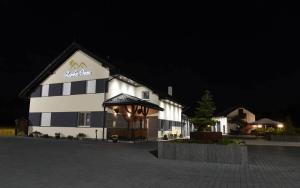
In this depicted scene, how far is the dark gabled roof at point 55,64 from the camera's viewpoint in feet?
82.4

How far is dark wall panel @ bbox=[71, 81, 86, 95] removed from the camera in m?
25.5

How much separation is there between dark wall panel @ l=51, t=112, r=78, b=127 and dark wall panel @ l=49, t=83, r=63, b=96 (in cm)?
210

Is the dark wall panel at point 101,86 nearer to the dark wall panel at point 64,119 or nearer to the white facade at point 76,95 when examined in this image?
the white facade at point 76,95

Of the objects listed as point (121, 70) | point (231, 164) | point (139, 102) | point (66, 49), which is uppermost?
point (66, 49)

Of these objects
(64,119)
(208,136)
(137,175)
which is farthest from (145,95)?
(137,175)

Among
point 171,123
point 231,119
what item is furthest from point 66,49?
point 231,119

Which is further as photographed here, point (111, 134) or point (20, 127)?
point (20, 127)

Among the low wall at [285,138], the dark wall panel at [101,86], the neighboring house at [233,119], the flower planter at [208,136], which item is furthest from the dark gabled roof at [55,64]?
the neighboring house at [233,119]

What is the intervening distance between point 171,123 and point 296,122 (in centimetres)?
4439

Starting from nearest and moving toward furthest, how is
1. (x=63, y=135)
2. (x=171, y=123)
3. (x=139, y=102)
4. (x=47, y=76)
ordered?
1. (x=139, y=102)
2. (x=63, y=135)
3. (x=47, y=76)
4. (x=171, y=123)

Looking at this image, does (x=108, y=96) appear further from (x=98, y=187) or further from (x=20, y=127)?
(x=98, y=187)

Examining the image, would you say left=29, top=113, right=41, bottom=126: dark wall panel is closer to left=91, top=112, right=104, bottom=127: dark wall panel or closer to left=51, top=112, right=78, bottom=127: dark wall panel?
left=51, top=112, right=78, bottom=127: dark wall panel

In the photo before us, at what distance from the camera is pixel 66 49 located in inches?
1046

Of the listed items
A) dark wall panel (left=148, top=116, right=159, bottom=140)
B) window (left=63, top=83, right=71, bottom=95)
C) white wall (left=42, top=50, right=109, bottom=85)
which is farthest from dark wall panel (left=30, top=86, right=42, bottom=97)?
dark wall panel (left=148, top=116, right=159, bottom=140)
